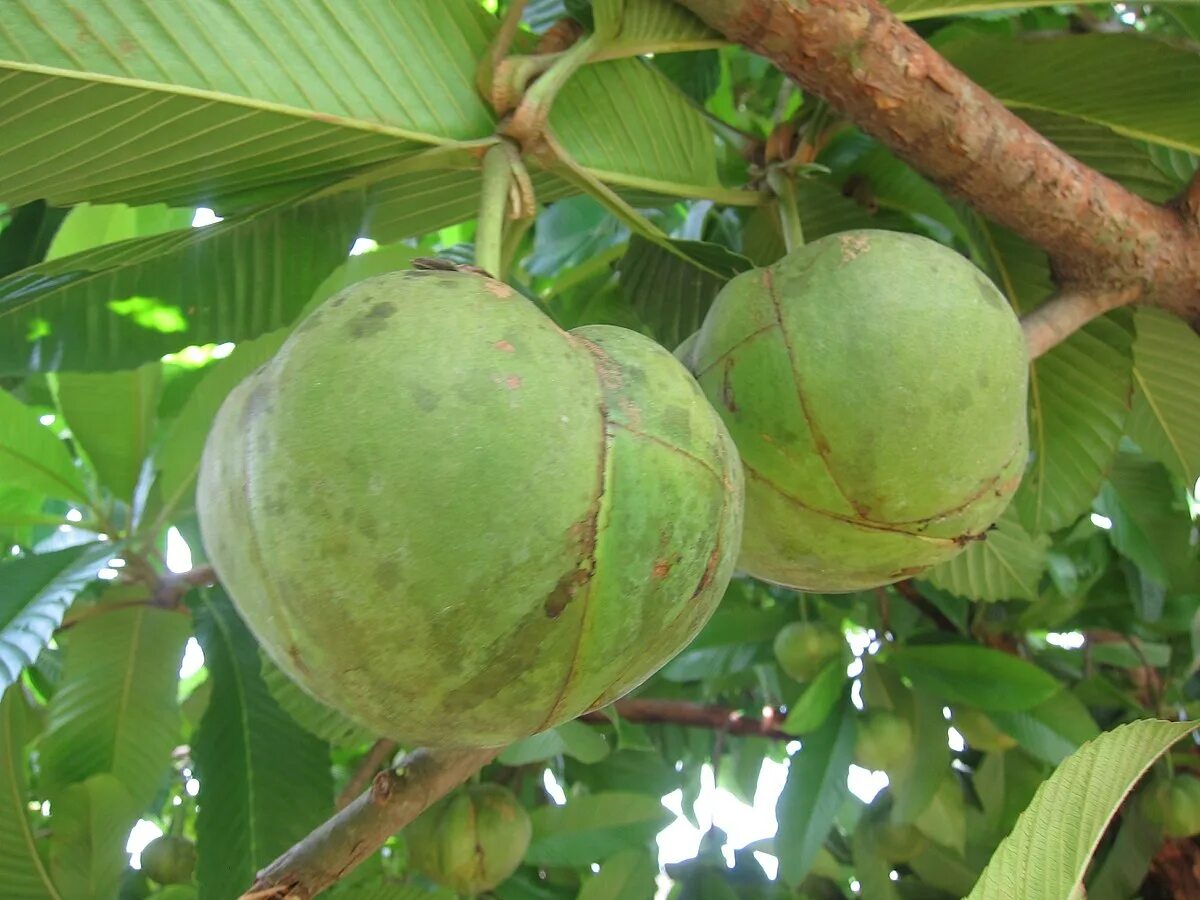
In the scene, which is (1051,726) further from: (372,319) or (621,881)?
(372,319)

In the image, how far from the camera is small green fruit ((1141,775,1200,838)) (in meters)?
1.95

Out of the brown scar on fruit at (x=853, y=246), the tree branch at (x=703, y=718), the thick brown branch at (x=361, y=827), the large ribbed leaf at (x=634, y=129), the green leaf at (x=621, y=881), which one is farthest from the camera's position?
the tree branch at (x=703, y=718)

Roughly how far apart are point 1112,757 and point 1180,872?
1.38 meters

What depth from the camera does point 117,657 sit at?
5.70ft

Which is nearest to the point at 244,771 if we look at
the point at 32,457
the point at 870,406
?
the point at 32,457

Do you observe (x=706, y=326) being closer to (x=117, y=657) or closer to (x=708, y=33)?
(x=708, y=33)

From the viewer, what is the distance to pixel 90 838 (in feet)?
4.86

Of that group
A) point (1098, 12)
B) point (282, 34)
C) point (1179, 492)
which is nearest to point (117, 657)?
point (282, 34)

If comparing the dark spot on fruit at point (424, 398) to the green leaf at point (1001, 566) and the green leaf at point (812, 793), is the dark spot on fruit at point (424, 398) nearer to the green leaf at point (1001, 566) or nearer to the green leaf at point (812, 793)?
the green leaf at point (1001, 566)

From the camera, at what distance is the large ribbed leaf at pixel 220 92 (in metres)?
0.89

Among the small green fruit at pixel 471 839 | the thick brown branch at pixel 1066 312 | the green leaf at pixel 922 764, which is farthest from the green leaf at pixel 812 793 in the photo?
the thick brown branch at pixel 1066 312

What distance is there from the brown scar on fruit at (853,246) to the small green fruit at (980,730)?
1296 mm

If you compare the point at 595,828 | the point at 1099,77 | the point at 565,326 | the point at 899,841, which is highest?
the point at 1099,77

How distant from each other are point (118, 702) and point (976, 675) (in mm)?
1532
